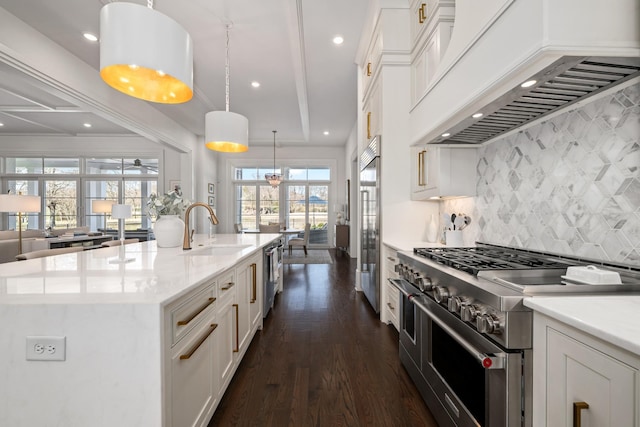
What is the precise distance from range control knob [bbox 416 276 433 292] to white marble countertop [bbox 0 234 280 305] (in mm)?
1122

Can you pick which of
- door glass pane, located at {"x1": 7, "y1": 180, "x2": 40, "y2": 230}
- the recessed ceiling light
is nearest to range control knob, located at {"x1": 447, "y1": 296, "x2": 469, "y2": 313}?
the recessed ceiling light

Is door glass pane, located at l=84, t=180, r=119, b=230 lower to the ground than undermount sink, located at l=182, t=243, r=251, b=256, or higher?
higher

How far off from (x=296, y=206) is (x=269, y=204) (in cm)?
86

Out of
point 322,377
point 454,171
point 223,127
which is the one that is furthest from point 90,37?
point 322,377

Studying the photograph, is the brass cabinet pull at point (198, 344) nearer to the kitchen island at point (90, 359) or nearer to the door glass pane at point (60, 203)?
the kitchen island at point (90, 359)

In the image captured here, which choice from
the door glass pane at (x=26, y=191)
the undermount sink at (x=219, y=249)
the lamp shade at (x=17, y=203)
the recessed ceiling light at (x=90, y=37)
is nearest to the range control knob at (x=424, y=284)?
the undermount sink at (x=219, y=249)

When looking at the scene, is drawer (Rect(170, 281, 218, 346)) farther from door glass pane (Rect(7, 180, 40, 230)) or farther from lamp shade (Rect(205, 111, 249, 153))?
door glass pane (Rect(7, 180, 40, 230))

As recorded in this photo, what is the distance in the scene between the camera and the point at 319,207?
30.6ft

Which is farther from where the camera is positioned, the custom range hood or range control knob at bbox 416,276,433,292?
range control knob at bbox 416,276,433,292

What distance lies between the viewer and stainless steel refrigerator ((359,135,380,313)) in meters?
3.14

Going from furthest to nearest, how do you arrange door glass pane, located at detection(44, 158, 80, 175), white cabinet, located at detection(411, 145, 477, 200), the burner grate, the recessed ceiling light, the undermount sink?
door glass pane, located at detection(44, 158, 80, 175) → the recessed ceiling light → the undermount sink → white cabinet, located at detection(411, 145, 477, 200) → the burner grate

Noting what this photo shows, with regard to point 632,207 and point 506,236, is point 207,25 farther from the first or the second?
point 632,207

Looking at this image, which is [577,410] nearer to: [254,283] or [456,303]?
[456,303]

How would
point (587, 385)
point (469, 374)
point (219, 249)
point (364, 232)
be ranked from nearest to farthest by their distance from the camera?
point (587, 385) < point (469, 374) < point (219, 249) < point (364, 232)
